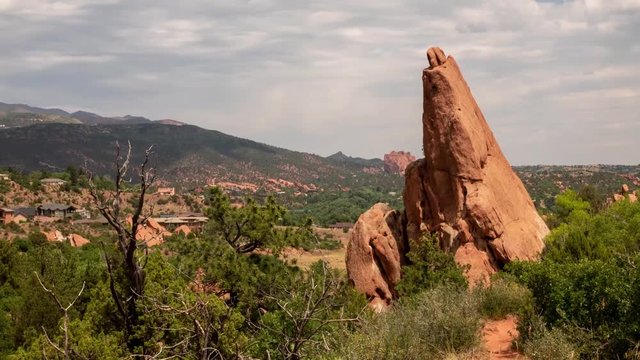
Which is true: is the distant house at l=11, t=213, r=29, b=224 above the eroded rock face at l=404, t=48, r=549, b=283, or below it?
below

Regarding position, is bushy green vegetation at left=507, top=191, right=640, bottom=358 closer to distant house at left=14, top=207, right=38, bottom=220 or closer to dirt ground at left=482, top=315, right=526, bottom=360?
dirt ground at left=482, top=315, right=526, bottom=360

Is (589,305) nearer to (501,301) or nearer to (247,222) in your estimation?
(501,301)

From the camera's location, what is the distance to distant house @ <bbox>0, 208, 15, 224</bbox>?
2763 inches

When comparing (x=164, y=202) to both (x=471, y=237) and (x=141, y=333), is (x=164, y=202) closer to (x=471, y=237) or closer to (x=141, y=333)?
(x=471, y=237)

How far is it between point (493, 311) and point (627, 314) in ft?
24.4

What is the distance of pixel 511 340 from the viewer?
52.2 feet

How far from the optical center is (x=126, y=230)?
10.1 metres

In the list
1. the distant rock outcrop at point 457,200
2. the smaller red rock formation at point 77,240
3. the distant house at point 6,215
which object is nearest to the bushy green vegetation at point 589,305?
the distant rock outcrop at point 457,200

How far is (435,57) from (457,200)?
7.62m

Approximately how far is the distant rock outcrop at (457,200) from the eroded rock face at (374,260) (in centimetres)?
5

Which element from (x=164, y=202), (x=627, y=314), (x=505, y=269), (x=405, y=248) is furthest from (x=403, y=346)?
(x=164, y=202)

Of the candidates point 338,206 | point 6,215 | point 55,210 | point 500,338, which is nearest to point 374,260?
point 500,338

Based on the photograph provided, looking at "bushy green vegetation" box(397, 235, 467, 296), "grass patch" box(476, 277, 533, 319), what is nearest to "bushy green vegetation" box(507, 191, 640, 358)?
"grass patch" box(476, 277, 533, 319)

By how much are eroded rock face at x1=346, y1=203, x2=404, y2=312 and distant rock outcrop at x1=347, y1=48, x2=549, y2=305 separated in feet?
0.16
